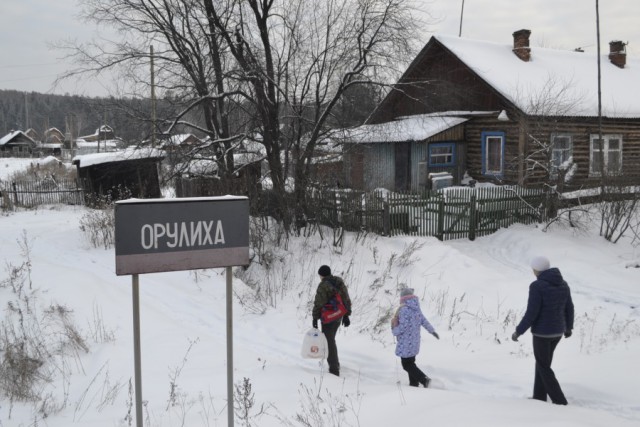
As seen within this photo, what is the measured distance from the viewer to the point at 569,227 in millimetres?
15188

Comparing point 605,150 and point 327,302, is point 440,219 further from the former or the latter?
point 605,150

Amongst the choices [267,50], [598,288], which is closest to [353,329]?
[598,288]

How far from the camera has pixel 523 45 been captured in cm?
2409

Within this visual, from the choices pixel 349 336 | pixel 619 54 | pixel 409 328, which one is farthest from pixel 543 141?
pixel 409 328

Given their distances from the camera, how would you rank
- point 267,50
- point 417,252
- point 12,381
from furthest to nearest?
point 267,50
point 417,252
point 12,381

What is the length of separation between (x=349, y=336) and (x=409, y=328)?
2.29 m

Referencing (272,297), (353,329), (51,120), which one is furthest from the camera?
(51,120)

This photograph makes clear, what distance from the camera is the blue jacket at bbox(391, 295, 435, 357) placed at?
259 inches

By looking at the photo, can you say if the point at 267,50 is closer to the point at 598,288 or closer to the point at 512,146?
the point at 598,288

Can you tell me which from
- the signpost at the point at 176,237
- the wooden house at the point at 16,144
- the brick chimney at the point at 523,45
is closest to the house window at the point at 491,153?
the brick chimney at the point at 523,45

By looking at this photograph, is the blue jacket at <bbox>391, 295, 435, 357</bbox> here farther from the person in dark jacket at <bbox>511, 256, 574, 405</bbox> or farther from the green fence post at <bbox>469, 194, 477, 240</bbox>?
the green fence post at <bbox>469, 194, 477, 240</bbox>

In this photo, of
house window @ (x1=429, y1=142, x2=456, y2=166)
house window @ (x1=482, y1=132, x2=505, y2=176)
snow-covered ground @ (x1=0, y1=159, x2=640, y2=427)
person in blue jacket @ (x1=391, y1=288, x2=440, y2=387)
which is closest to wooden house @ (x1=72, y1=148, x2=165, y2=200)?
snow-covered ground @ (x1=0, y1=159, x2=640, y2=427)

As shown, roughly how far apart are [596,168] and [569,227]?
885 cm

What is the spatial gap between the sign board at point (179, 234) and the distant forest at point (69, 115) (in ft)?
37.3
